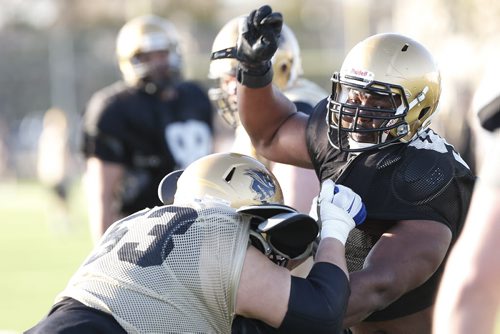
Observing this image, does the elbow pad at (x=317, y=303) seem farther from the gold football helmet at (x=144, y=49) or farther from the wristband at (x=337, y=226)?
the gold football helmet at (x=144, y=49)

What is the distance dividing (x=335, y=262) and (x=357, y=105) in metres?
0.59

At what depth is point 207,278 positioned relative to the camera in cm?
274

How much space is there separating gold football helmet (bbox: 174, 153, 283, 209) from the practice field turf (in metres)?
4.23

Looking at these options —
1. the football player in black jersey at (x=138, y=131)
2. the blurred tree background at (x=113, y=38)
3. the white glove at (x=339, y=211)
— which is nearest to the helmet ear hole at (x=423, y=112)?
the white glove at (x=339, y=211)

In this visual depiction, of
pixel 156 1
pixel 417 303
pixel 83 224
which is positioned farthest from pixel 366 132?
pixel 156 1

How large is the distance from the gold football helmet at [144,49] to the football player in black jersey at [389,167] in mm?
2382

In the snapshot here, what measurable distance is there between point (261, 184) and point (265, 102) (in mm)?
657

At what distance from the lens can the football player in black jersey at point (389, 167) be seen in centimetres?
304

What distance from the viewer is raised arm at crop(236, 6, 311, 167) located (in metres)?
3.30

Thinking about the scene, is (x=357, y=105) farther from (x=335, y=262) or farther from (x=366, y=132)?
(x=335, y=262)

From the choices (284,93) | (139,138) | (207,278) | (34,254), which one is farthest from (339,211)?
(34,254)

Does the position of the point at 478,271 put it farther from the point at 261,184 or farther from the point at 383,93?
the point at 383,93

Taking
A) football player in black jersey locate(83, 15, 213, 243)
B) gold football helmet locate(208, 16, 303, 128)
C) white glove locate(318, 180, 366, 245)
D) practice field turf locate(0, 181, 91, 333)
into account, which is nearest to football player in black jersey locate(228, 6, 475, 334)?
white glove locate(318, 180, 366, 245)

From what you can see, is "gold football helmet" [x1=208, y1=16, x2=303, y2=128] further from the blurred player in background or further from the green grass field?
the green grass field
